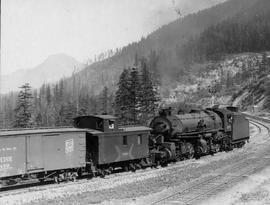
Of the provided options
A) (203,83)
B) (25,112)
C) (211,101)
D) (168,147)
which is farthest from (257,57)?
(168,147)

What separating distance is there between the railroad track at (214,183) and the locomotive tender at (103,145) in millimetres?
4044

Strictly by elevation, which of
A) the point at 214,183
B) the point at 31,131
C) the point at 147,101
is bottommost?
the point at 214,183

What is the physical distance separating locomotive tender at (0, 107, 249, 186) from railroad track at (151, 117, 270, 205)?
404cm

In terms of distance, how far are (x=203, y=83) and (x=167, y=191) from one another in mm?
159745

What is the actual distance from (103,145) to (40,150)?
3.93 meters

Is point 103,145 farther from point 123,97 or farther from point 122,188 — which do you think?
point 123,97

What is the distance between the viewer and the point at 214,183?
18688 millimetres

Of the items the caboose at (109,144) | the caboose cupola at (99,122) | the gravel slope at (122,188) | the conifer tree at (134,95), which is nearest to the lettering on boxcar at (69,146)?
the caboose at (109,144)

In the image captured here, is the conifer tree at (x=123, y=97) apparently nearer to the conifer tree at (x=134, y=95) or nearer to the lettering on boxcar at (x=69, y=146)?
the conifer tree at (x=134, y=95)

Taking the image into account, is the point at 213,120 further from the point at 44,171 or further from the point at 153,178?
the point at 44,171

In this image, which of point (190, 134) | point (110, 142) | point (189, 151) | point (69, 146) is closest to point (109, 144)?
point (110, 142)

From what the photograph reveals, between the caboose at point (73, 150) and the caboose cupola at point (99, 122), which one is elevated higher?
the caboose cupola at point (99, 122)

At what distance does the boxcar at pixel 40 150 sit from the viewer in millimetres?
16859

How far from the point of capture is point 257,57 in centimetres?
17800
